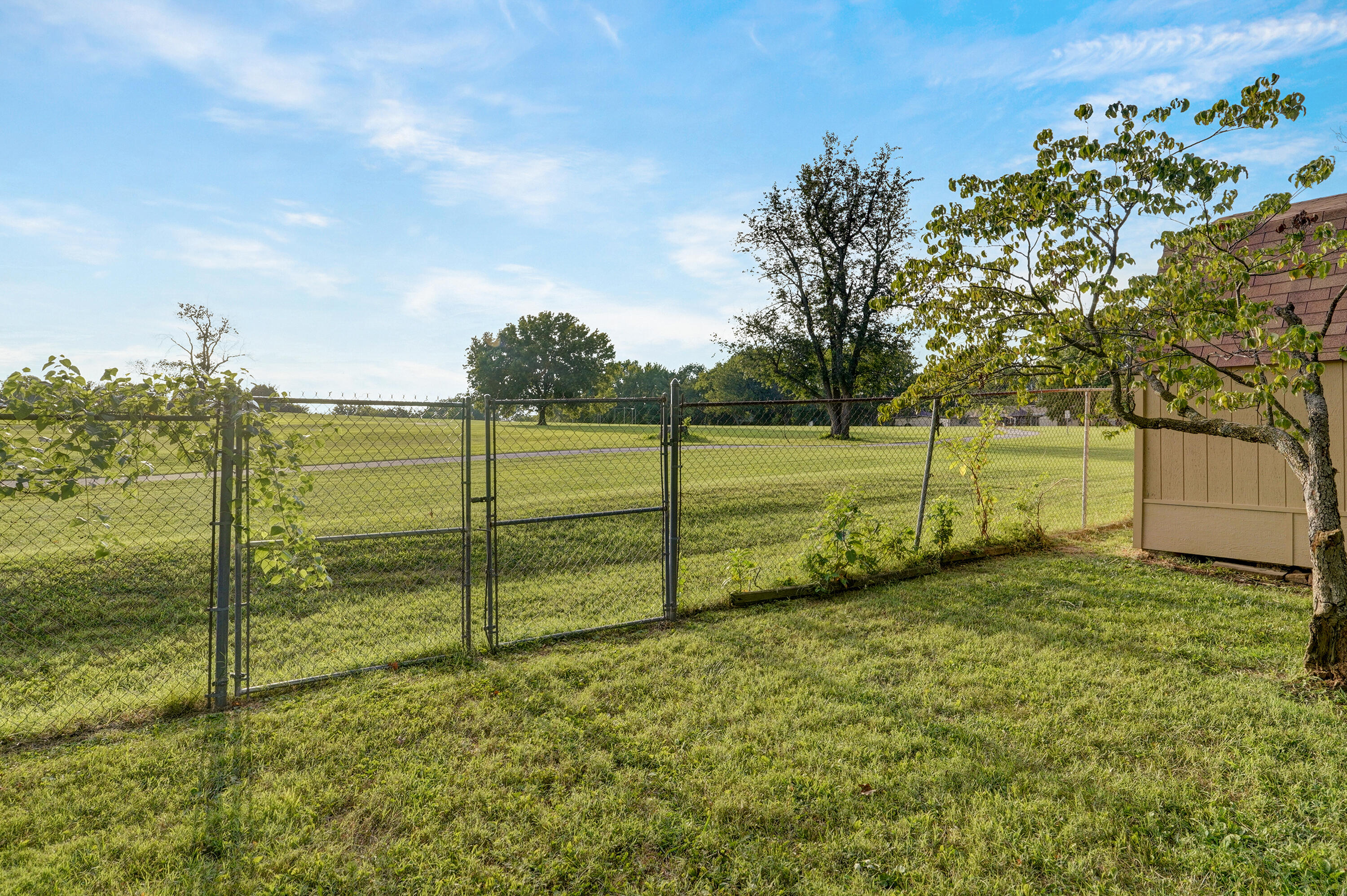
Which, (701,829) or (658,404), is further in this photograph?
(658,404)

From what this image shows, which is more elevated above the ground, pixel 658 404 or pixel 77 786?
pixel 658 404

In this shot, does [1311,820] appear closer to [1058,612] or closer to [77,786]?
[1058,612]

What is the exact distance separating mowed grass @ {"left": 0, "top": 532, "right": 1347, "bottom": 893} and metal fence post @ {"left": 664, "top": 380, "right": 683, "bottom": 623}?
0.74 meters

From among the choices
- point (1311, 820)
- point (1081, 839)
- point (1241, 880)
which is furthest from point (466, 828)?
point (1311, 820)

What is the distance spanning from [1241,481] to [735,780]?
23.7ft

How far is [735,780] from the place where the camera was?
11.4 ft

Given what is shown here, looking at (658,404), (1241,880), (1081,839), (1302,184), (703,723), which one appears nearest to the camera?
(1241,880)

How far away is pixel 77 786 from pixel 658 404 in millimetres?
4355

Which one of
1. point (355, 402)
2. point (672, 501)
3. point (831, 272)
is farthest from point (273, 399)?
point (831, 272)

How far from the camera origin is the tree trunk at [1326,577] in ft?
15.3

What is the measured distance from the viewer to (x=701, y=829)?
3.09m

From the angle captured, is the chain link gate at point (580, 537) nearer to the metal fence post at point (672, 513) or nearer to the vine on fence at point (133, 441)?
the metal fence post at point (672, 513)

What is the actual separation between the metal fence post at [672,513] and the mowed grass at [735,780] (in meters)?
0.74

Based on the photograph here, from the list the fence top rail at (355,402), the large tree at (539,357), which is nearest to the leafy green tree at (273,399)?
the fence top rail at (355,402)
